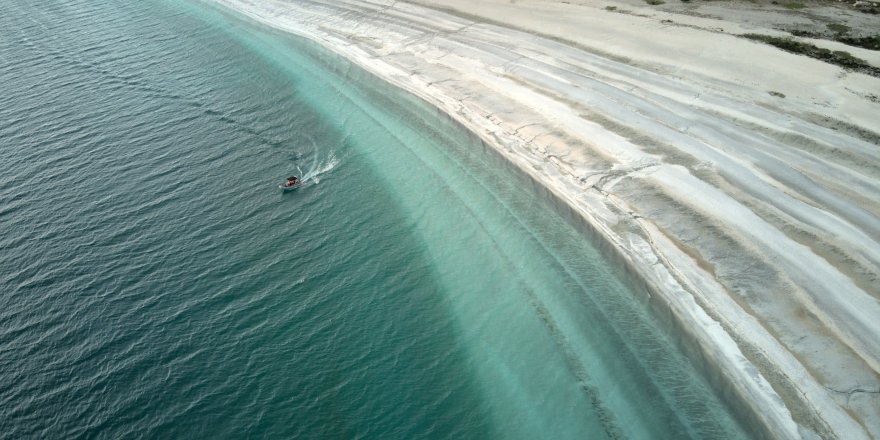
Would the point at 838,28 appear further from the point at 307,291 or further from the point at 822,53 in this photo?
the point at 307,291

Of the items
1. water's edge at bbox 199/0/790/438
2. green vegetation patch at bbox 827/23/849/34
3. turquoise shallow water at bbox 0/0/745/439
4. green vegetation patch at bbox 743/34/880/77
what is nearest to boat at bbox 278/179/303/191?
turquoise shallow water at bbox 0/0/745/439

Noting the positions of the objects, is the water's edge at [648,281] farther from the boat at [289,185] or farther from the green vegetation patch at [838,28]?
the green vegetation patch at [838,28]

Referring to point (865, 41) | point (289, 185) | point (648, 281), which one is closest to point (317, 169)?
point (289, 185)

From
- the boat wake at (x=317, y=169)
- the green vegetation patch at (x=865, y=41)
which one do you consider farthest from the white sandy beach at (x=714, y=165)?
Answer: the boat wake at (x=317, y=169)

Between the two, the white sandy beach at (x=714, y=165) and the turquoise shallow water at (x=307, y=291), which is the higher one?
the white sandy beach at (x=714, y=165)

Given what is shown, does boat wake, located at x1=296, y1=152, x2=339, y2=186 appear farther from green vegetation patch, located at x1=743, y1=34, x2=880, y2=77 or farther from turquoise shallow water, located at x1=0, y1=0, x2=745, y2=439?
green vegetation patch, located at x1=743, y1=34, x2=880, y2=77
